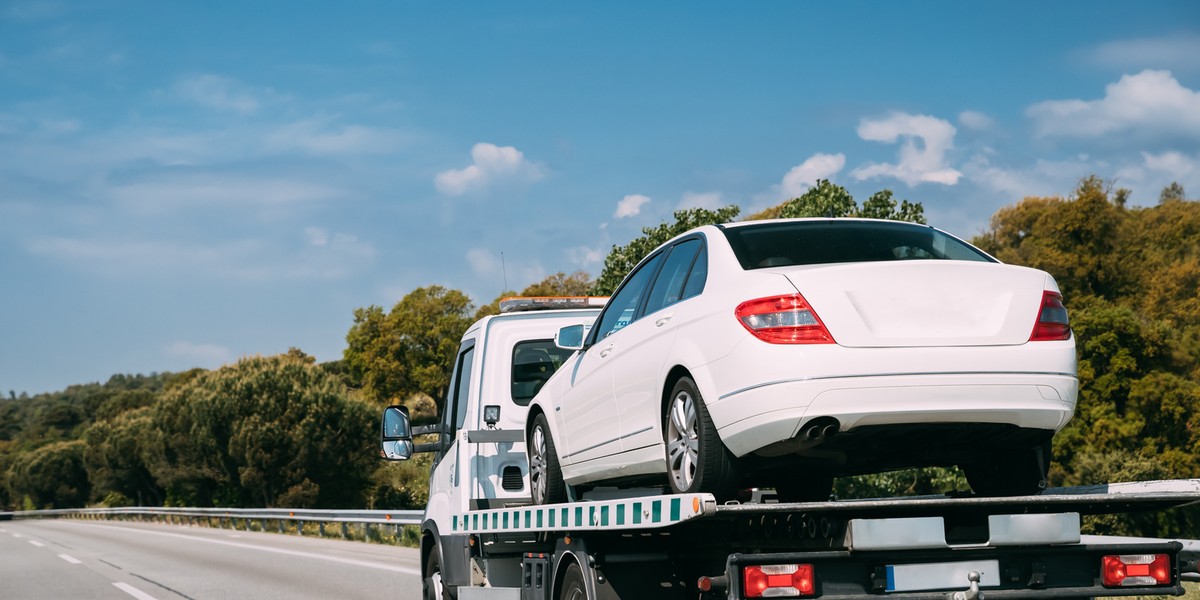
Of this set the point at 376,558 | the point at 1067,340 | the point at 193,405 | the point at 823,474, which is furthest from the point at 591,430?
the point at 193,405

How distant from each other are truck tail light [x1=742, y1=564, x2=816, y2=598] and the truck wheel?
296cm

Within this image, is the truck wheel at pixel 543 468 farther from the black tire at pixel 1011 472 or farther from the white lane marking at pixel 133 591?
the white lane marking at pixel 133 591

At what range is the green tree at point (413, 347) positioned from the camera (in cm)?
8838

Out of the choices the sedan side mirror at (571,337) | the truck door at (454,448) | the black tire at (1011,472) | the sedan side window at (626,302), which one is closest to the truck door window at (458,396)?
the truck door at (454,448)

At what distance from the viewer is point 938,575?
4.92 metres

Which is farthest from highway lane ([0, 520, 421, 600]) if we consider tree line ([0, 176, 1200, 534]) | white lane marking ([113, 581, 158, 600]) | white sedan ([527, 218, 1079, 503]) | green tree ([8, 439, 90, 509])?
green tree ([8, 439, 90, 509])

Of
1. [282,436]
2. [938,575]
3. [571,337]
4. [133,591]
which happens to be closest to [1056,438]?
[282,436]

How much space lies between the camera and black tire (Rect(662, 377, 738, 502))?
5410 millimetres

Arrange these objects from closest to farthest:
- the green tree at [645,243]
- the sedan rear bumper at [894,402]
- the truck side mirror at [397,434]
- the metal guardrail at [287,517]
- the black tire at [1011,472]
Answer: the sedan rear bumper at [894,402] → the black tire at [1011,472] → the truck side mirror at [397,434] → the metal guardrail at [287,517] → the green tree at [645,243]

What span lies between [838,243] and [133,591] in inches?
A: 452

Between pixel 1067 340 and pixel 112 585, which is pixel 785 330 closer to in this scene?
pixel 1067 340

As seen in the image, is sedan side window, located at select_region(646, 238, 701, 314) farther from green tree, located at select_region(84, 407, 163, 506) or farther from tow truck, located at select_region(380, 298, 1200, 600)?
green tree, located at select_region(84, 407, 163, 506)

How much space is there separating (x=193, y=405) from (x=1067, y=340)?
54376mm

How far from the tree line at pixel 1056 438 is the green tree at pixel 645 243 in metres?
0.06
